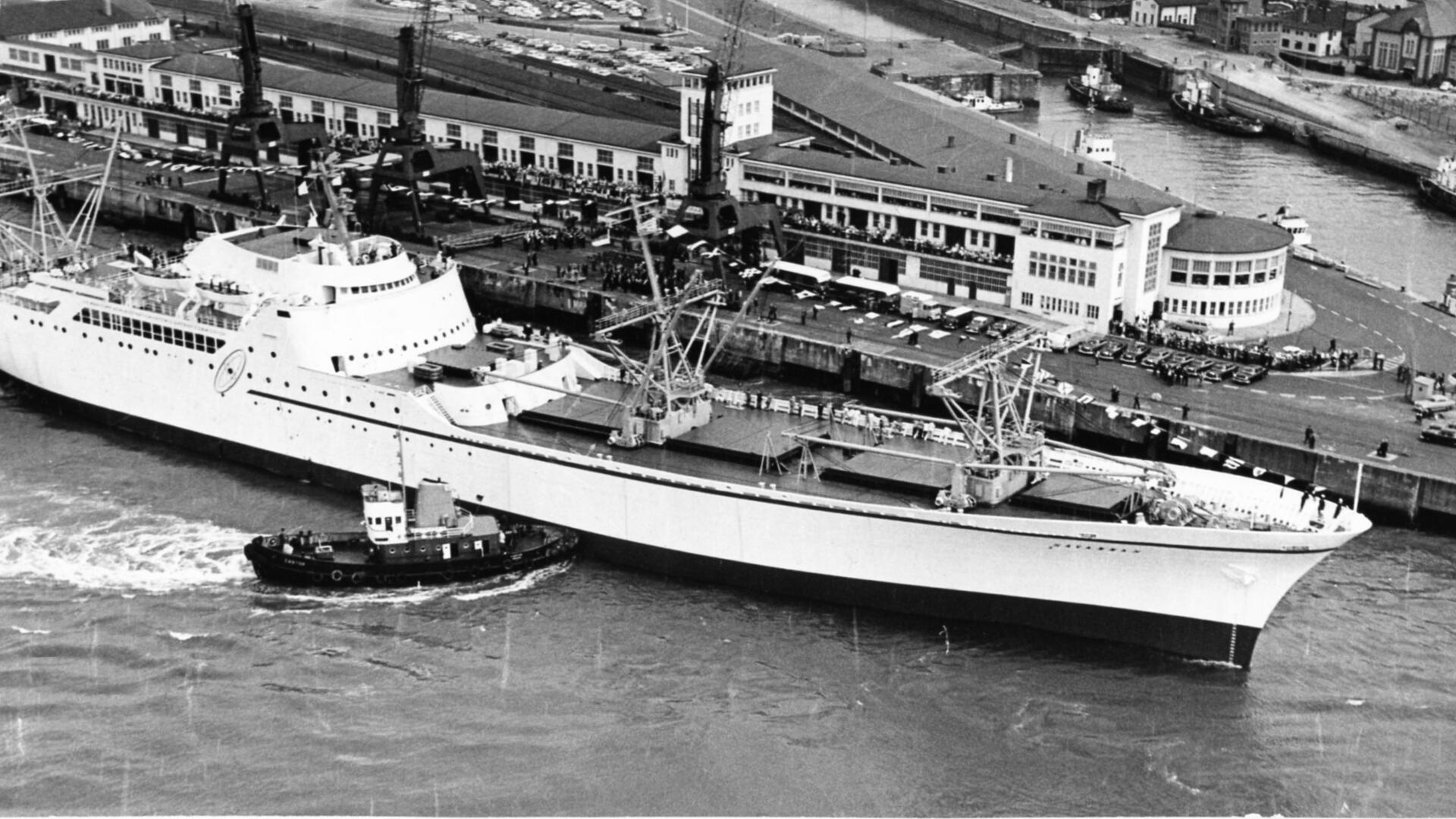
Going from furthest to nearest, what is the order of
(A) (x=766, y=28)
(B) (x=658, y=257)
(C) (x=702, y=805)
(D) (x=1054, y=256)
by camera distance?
(A) (x=766, y=28), (B) (x=658, y=257), (D) (x=1054, y=256), (C) (x=702, y=805)

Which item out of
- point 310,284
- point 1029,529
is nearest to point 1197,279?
point 1029,529

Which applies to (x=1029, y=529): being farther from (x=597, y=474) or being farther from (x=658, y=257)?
(x=658, y=257)

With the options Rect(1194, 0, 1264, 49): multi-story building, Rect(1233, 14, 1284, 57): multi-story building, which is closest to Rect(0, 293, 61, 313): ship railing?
Rect(1233, 14, 1284, 57): multi-story building

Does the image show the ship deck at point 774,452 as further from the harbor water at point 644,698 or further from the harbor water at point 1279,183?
the harbor water at point 1279,183

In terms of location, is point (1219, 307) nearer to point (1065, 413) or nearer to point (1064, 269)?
point (1064, 269)

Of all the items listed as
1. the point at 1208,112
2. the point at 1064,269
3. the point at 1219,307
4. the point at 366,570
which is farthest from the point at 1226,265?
the point at 1208,112

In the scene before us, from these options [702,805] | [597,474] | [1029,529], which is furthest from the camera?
[597,474]
